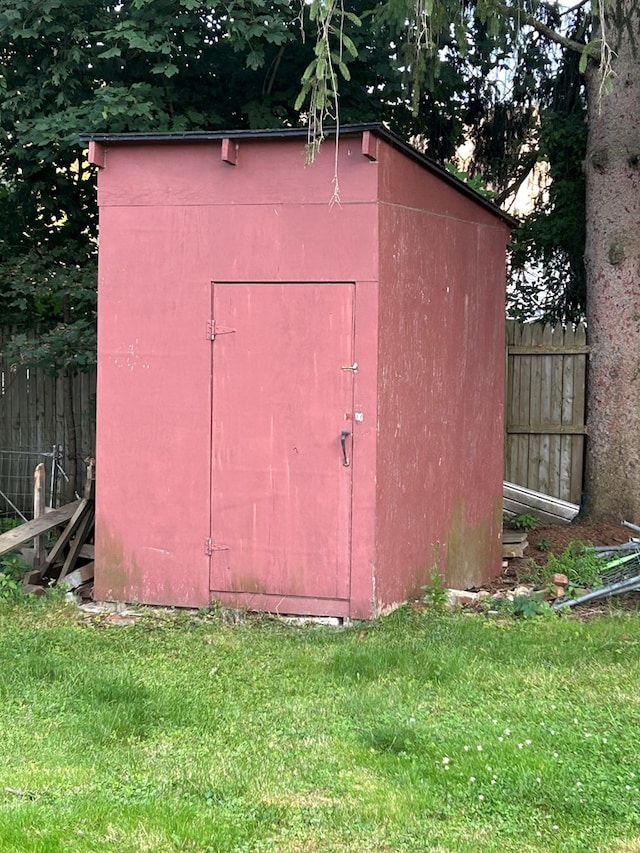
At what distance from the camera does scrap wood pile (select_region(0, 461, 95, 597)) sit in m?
7.46

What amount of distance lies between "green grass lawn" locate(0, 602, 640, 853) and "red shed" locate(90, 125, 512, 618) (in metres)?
0.60

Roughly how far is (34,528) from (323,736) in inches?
158

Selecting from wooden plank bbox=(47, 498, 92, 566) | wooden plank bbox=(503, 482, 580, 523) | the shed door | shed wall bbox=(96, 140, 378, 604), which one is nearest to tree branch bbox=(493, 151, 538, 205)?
wooden plank bbox=(503, 482, 580, 523)

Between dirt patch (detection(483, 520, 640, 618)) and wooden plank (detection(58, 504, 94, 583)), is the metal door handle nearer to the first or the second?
dirt patch (detection(483, 520, 640, 618))

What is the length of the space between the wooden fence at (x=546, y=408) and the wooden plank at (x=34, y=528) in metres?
4.57

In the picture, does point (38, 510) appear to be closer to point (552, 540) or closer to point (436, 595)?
point (436, 595)

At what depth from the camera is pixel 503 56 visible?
1052 centimetres

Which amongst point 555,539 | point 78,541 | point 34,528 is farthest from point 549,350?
point 34,528

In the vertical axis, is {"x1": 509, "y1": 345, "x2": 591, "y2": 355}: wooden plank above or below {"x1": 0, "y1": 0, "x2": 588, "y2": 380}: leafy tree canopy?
below

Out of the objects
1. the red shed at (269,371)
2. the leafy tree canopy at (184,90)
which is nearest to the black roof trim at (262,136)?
the red shed at (269,371)

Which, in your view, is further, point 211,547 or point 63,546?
point 63,546

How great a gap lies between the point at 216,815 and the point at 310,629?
2798mm

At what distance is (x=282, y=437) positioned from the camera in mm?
6691

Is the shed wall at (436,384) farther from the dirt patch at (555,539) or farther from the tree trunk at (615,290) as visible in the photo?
the tree trunk at (615,290)
